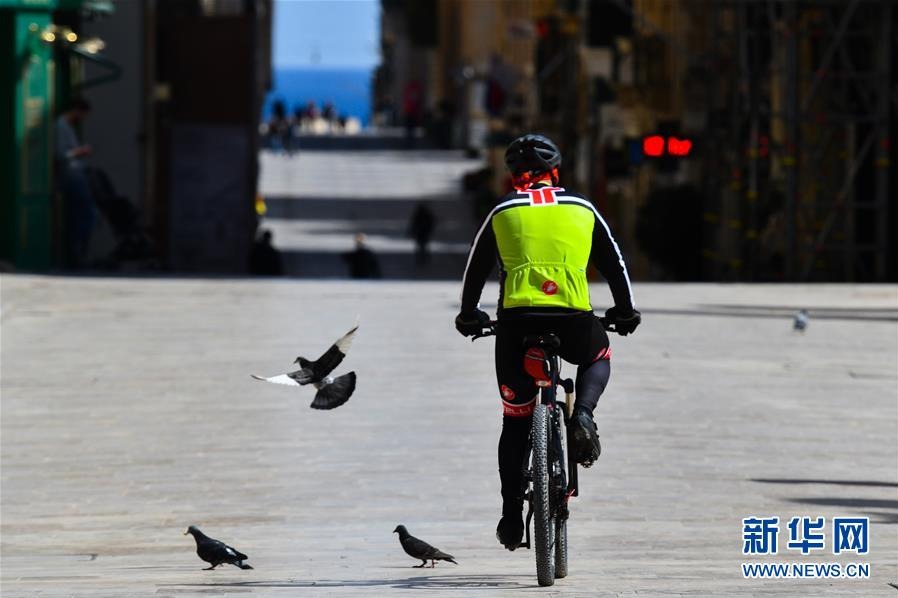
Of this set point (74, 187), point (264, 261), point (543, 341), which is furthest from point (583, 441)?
point (264, 261)

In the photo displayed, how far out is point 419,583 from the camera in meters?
8.30

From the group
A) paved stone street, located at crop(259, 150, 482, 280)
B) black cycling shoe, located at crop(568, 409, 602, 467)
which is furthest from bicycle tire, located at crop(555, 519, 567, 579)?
paved stone street, located at crop(259, 150, 482, 280)

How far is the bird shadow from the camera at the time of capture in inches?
320

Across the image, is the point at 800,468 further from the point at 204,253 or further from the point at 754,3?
the point at 204,253

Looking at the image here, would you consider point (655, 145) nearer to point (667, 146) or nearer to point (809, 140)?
point (667, 146)

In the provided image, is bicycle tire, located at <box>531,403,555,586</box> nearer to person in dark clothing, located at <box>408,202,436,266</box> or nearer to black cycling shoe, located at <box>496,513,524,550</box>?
black cycling shoe, located at <box>496,513,524,550</box>

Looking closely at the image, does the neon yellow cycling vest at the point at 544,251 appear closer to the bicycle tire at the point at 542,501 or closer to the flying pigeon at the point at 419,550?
the bicycle tire at the point at 542,501

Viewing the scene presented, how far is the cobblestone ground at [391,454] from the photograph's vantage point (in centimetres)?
884

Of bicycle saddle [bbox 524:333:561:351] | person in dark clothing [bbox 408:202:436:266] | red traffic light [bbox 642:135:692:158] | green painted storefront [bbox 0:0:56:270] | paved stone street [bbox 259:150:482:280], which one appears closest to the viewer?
bicycle saddle [bbox 524:333:561:351]

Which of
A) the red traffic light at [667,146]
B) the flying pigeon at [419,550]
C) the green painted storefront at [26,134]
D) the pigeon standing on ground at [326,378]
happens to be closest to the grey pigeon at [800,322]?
the flying pigeon at [419,550]

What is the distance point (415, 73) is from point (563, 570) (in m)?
122

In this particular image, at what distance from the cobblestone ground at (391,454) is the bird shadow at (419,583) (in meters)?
0.02

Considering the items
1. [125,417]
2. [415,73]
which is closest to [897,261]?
[125,417]

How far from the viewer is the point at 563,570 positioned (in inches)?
321
